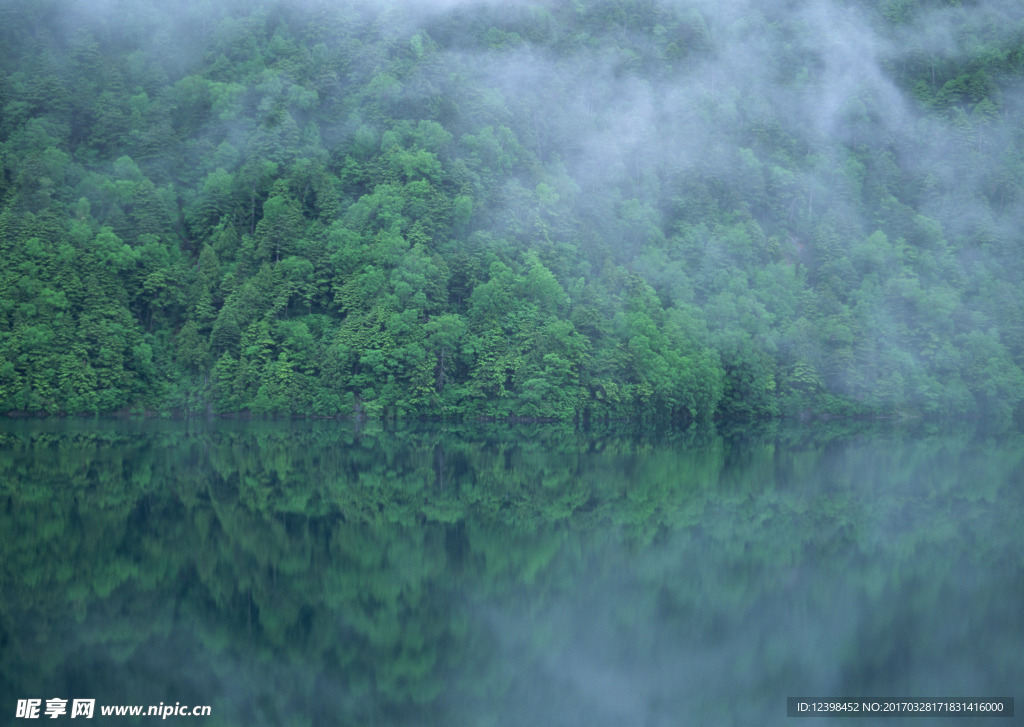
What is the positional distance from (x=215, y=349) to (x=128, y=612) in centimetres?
5077

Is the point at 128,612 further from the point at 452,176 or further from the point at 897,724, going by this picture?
the point at 452,176

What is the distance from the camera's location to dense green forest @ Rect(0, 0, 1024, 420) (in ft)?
208

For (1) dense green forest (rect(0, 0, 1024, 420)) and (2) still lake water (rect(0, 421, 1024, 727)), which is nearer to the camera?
(2) still lake water (rect(0, 421, 1024, 727))

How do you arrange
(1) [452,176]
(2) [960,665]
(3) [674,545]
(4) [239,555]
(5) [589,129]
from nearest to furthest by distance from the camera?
1. (2) [960,665]
2. (4) [239,555]
3. (3) [674,545]
4. (1) [452,176]
5. (5) [589,129]

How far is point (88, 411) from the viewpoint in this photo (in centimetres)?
5866

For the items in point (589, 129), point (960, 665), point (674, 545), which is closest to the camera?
point (960, 665)

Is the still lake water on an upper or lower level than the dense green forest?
lower

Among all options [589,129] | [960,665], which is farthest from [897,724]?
[589,129]

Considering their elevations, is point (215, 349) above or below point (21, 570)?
above

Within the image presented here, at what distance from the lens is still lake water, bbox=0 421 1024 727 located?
531 inches

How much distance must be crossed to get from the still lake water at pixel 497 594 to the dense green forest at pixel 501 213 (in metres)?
31.4

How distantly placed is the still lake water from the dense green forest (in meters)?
31.4

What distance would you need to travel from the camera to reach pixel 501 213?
74625mm

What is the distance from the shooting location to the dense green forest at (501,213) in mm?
63281
